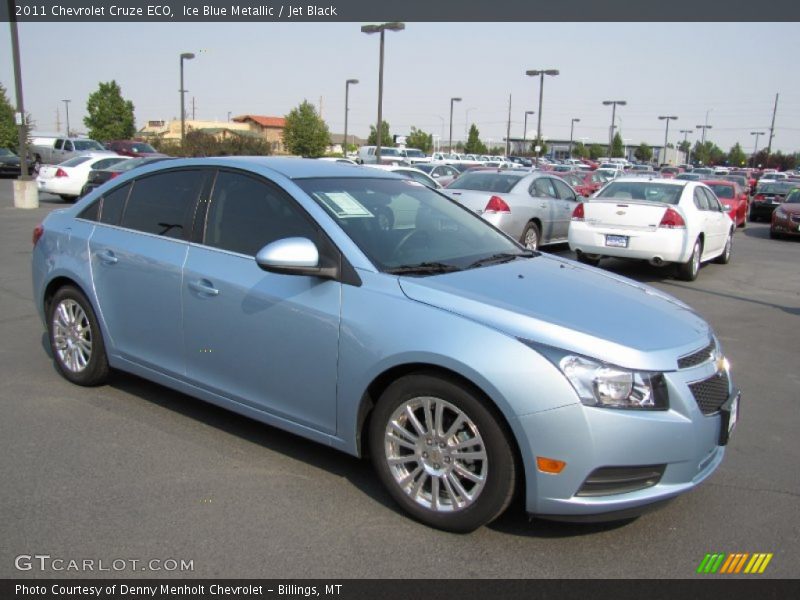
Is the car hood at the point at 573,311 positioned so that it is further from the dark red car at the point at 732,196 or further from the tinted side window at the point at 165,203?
the dark red car at the point at 732,196

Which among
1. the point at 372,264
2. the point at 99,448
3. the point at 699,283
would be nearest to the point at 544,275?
the point at 372,264

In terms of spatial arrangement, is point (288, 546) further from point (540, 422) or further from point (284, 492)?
point (540, 422)

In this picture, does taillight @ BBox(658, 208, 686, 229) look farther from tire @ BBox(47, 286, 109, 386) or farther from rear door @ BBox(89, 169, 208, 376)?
tire @ BBox(47, 286, 109, 386)

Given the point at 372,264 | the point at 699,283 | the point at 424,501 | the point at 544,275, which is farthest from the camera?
the point at 699,283

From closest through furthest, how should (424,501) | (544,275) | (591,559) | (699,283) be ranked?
(591,559), (424,501), (544,275), (699,283)

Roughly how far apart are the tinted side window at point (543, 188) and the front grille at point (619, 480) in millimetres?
9996

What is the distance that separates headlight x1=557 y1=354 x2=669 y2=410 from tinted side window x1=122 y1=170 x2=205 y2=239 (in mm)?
2542

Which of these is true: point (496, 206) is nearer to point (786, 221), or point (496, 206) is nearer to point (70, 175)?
point (786, 221)

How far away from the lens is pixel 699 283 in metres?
10.9

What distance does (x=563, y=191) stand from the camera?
13773 millimetres

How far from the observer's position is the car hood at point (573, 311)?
2988 millimetres

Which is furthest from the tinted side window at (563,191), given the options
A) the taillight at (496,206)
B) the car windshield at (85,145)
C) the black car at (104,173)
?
the car windshield at (85,145)

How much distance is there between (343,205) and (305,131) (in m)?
46.5

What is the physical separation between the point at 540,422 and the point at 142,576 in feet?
5.80
